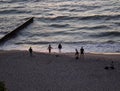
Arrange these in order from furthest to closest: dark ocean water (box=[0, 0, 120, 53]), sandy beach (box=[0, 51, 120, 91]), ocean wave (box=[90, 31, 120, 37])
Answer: ocean wave (box=[90, 31, 120, 37]) < dark ocean water (box=[0, 0, 120, 53]) < sandy beach (box=[0, 51, 120, 91])

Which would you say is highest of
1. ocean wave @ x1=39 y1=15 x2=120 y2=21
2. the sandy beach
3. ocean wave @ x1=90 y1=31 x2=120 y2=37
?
ocean wave @ x1=39 y1=15 x2=120 y2=21

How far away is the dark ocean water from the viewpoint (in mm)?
32188

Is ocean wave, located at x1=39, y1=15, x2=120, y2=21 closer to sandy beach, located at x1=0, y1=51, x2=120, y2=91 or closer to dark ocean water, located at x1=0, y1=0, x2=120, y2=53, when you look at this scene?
dark ocean water, located at x1=0, y1=0, x2=120, y2=53

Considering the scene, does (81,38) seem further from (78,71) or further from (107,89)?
(107,89)

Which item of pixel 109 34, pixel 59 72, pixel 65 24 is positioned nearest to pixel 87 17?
pixel 65 24

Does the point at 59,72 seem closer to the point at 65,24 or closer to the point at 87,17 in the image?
the point at 65,24

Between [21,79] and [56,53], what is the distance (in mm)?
7265

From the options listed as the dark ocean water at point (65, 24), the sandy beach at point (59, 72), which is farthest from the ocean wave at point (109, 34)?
the sandy beach at point (59, 72)

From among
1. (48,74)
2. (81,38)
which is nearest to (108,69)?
(48,74)

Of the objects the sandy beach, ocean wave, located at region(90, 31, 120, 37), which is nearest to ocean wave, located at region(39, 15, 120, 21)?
ocean wave, located at region(90, 31, 120, 37)

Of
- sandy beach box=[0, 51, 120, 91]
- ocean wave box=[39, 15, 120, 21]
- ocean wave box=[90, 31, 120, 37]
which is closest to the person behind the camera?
sandy beach box=[0, 51, 120, 91]

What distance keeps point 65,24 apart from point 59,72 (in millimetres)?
19648

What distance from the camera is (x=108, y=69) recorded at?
22703mm

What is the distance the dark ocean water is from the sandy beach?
3907 mm
